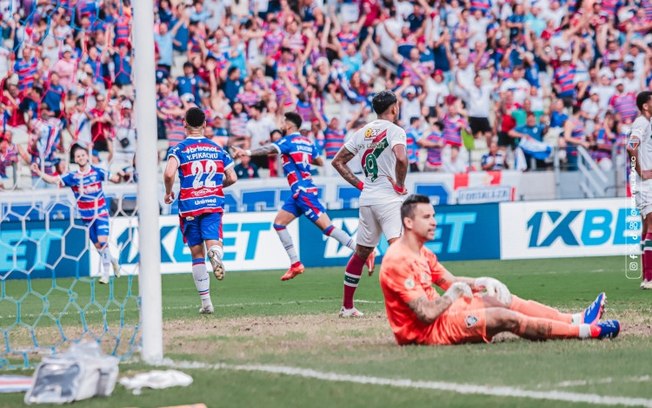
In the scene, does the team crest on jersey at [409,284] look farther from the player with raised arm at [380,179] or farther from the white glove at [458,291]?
the player with raised arm at [380,179]

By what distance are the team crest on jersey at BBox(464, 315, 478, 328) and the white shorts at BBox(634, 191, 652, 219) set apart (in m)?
6.86

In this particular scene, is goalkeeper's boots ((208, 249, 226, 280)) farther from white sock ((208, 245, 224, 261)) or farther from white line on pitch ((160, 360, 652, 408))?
white line on pitch ((160, 360, 652, 408))

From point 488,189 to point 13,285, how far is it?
9.86 m

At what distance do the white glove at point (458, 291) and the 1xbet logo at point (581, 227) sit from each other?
13456 millimetres

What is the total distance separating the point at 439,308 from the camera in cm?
866

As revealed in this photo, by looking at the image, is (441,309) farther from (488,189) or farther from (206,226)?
(488,189)

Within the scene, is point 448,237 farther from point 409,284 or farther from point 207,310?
point 409,284

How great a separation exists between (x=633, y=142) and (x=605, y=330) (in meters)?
5.89

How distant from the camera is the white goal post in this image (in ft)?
28.0

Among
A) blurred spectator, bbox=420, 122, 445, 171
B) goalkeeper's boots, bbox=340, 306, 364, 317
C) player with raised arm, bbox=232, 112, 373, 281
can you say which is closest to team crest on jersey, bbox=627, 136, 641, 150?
player with raised arm, bbox=232, 112, 373, 281

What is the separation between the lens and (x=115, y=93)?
41.9ft

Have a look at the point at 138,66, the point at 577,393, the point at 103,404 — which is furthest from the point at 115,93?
the point at 577,393

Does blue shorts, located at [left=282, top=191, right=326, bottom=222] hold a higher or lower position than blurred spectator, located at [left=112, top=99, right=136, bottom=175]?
lower

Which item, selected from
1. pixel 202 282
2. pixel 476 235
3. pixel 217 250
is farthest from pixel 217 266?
pixel 476 235
